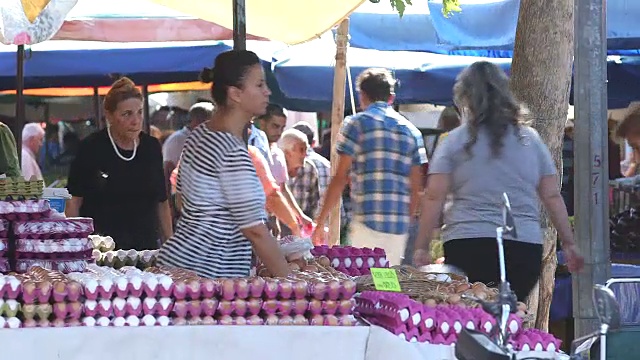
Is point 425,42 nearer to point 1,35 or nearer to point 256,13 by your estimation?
point 256,13

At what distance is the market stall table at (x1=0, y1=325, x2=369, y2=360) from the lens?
3.83m

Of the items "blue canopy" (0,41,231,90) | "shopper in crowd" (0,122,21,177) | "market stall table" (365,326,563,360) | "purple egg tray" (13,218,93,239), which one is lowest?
"market stall table" (365,326,563,360)

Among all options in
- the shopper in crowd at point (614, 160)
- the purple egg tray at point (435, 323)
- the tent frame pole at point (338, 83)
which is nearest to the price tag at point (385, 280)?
the purple egg tray at point (435, 323)

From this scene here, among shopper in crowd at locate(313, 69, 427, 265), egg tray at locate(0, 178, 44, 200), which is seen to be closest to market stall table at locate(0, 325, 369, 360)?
egg tray at locate(0, 178, 44, 200)

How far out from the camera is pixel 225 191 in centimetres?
421

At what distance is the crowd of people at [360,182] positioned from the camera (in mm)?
4293

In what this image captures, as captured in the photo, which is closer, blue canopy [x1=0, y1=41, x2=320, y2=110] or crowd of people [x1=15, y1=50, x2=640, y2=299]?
crowd of people [x1=15, y1=50, x2=640, y2=299]

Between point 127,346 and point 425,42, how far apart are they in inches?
342

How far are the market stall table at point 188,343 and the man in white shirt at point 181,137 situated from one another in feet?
17.0

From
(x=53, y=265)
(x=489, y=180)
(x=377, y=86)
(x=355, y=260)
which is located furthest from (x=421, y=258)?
(x=377, y=86)

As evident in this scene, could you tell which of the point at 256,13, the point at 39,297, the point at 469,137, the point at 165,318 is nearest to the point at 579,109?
the point at 469,137

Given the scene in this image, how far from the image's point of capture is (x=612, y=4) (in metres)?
9.76

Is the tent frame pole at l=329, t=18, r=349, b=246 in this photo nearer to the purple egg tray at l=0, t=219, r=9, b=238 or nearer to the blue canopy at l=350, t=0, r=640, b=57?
the blue canopy at l=350, t=0, r=640, b=57

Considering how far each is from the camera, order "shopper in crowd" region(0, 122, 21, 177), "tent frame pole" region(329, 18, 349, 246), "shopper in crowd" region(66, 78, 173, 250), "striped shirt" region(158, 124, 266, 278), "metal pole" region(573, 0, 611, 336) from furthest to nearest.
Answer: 1. "tent frame pole" region(329, 18, 349, 246)
2. "shopper in crowd" region(0, 122, 21, 177)
3. "shopper in crowd" region(66, 78, 173, 250)
4. "metal pole" region(573, 0, 611, 336)
5. "striped shirt" region(158, 124, 266, 278)
